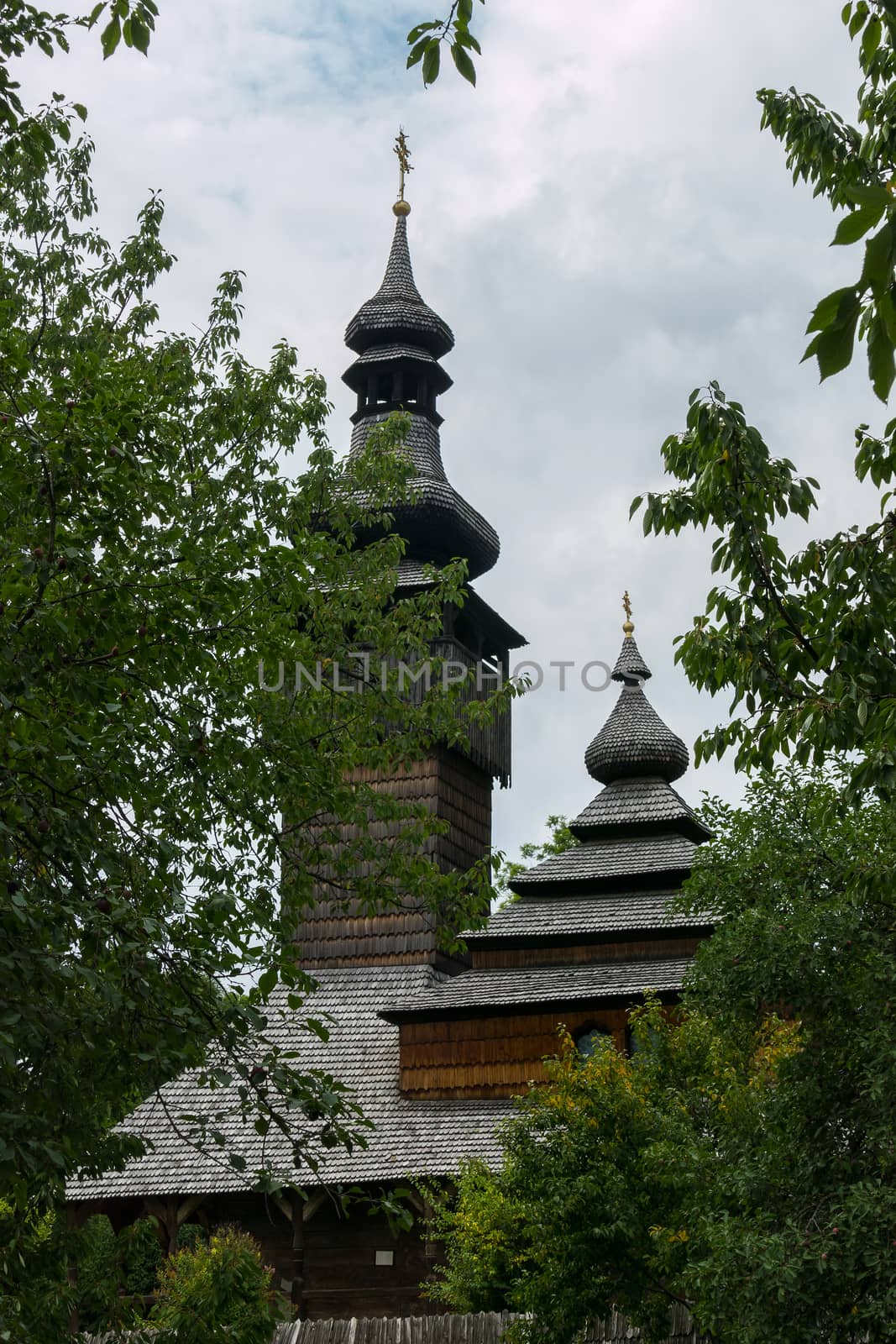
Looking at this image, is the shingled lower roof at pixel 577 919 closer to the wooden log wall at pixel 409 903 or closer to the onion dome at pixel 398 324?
the wooden log wall at pixel 409 903

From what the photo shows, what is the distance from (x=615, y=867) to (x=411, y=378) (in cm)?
1347

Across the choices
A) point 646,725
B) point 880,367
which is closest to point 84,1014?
point 880,367

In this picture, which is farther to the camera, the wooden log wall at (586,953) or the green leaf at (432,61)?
the wooden log wall at (586,953)

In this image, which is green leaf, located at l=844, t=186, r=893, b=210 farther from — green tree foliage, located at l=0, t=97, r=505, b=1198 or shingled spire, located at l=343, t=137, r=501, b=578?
shingled spire, located at l=343, t=137, r=501, b=578

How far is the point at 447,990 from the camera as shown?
25625 mm

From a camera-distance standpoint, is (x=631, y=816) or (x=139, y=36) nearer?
(x=139, y=36)

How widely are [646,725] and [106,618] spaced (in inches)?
957

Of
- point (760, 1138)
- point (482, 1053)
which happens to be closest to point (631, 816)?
point (482, 1053)

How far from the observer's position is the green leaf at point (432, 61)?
14.8 ft

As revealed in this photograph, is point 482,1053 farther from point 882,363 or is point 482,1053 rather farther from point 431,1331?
point 882,363

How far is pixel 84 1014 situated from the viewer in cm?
556

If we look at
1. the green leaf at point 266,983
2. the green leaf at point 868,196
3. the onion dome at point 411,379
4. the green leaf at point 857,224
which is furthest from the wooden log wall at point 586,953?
the green leaf at point 868,196

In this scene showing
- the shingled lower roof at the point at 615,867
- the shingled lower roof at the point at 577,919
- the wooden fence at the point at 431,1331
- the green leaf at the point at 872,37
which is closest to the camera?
the green leaf at the point at 872,37

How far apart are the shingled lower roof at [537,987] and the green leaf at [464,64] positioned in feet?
64.6
